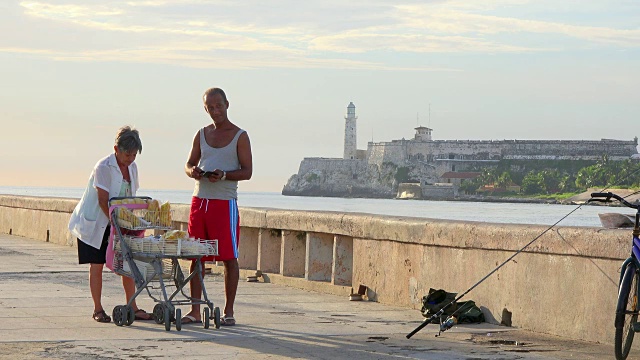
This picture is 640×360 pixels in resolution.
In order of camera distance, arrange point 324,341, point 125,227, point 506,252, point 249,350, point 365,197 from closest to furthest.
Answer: point 249,350 → point 324,341 → point 125,227 → point 506,252 → point 365,197

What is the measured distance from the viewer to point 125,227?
27.6 feet

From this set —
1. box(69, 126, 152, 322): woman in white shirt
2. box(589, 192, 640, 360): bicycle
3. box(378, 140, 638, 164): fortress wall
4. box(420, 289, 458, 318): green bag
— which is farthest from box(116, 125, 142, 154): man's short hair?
box(378, 140, 638, 164): fortress wall

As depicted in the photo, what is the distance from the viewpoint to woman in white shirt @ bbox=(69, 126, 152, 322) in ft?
28.4

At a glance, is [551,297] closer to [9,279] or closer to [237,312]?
[237,312]

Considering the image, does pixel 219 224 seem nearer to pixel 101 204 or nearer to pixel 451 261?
pixel 101 204

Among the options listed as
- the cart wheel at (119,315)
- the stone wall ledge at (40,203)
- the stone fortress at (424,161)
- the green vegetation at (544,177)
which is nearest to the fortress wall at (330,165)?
the stone fortress at (424,161)

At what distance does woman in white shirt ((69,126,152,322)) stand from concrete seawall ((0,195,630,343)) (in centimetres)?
251

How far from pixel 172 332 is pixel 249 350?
3.32ft

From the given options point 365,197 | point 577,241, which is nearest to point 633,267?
point 577,241

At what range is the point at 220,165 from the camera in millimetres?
8562

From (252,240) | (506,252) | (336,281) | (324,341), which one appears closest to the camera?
(324,341)

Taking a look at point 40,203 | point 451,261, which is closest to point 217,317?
point 451,261

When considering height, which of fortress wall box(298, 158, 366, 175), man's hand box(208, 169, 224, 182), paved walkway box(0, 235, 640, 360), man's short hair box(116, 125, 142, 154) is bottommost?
paved walkway box(0, 235, 640, 360)

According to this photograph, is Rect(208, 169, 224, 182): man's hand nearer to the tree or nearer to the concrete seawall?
the concrete seawall
